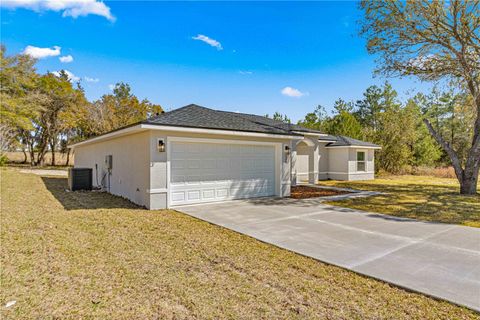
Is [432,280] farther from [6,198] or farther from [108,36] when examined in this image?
[108,36]

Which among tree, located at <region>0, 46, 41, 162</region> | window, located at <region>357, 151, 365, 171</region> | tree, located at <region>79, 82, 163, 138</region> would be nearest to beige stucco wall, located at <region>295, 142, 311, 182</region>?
window, located at <region>357, 151, 365, 171</region>

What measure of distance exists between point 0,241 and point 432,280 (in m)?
7.58

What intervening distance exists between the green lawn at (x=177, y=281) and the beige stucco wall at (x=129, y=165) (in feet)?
10.1

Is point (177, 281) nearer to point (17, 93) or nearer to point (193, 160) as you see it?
point (193, 160)

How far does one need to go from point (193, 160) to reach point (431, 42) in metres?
12.6

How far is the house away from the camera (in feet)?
28.7

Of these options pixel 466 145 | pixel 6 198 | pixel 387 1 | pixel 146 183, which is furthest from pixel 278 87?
pixel 466 145

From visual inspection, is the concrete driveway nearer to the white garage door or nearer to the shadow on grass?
the white garage door

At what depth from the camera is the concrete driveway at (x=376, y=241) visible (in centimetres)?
380

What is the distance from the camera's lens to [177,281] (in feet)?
12.3

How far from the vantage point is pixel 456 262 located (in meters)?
4.43

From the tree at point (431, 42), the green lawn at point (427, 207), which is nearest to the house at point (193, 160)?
the green lawn at point (427, 207)

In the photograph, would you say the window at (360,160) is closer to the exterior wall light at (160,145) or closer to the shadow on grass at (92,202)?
the exterior wall light at (160,145)

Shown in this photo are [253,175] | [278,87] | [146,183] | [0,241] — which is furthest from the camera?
[278,87]
